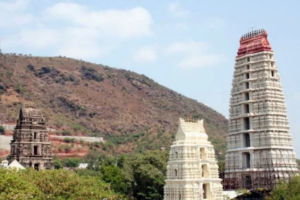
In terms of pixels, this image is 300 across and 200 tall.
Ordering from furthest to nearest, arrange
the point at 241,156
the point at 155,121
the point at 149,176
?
the point at 155,121 → the point at 149,176 → the point at 241,156

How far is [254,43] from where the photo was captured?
1950 inches

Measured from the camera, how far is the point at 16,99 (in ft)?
397

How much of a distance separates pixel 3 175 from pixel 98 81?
128 metres

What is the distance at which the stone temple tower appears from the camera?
53531 mm

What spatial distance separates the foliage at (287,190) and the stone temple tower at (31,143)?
26807 mm

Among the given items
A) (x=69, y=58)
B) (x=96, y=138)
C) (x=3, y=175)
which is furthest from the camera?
(x=69, y=58)

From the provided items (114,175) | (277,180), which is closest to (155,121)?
(114,175)

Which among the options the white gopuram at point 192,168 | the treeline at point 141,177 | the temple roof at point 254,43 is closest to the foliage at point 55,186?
the white gopuram at point 192,168

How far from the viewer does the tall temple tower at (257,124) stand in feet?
148

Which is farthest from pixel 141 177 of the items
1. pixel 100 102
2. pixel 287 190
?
pixel 100 102

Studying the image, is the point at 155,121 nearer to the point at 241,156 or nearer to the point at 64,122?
the point at 64,122

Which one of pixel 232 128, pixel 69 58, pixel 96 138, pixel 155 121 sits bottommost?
pixel 232 128

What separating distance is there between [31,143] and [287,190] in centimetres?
2936

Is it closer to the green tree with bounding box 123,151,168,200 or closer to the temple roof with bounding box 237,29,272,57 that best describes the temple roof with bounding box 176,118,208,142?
the green tree with bounding box 123,151,168,200
